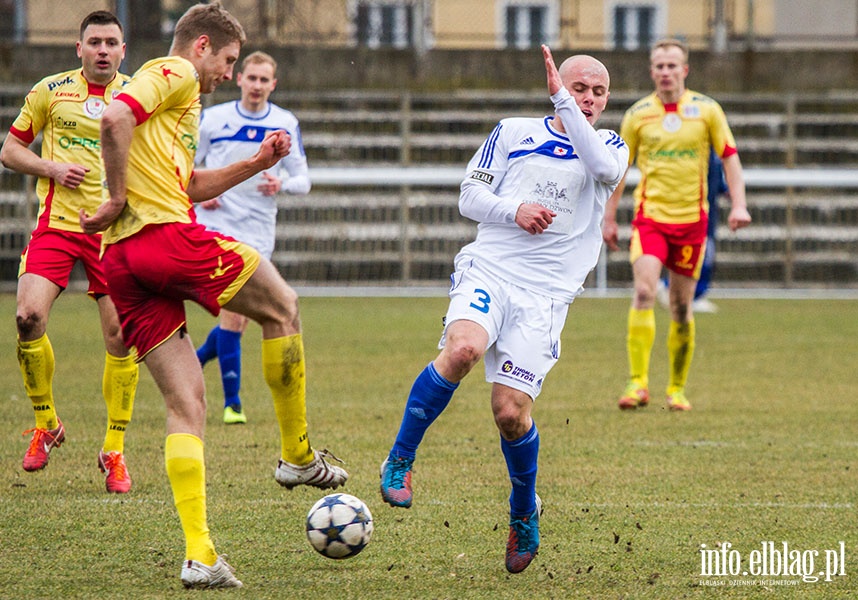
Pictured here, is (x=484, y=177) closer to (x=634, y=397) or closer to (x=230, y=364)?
(x=230, y=364)

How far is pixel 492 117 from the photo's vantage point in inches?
840

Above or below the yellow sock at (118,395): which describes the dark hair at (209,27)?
above

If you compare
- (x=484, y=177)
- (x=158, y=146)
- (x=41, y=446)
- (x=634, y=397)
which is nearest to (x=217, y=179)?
(x=158, y=146)

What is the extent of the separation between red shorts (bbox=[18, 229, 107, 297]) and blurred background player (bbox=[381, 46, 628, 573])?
228cm

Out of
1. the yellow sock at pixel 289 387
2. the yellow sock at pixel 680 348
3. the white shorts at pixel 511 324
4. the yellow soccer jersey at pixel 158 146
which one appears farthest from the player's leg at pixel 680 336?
the yellow soccer jersey at pixel 158 146

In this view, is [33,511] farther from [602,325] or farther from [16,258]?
[16,258]

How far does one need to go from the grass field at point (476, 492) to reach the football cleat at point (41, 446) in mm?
75

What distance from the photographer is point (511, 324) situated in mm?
5098

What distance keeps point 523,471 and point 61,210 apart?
2999mm

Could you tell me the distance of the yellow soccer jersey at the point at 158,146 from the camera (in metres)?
4.50

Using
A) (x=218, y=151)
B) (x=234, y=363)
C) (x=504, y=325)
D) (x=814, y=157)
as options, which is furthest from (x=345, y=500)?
(x=814, y=157)

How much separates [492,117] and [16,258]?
794cm

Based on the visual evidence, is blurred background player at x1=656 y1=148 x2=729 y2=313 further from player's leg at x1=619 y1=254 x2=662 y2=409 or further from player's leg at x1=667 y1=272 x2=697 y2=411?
player's leg at x1=619 y1=254 x2=662 y2=409

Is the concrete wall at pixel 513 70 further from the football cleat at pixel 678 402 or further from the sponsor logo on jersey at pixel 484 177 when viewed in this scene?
the sponsor logo on jersey at pixel 484 177
